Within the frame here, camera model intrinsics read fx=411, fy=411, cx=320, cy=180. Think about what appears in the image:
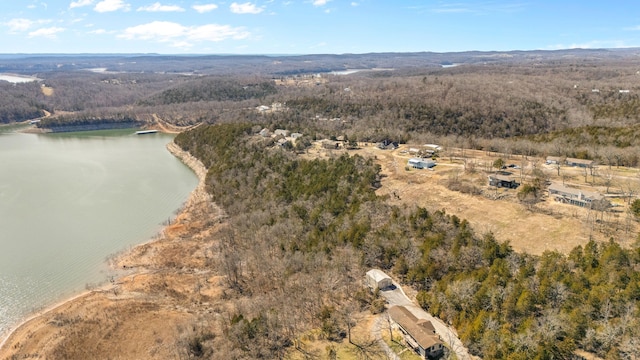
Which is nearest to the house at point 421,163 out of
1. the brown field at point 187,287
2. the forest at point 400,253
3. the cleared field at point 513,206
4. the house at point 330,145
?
the cleared field at point 513,206

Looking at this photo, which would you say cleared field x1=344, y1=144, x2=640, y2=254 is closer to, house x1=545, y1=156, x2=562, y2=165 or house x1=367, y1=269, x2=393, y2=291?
house x1=545, y1=156, x2=562, y2=165

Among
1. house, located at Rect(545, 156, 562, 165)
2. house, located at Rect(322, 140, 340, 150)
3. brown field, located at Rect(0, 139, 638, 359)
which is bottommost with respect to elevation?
brown field, located at Rect(0, 139, 638, 359)

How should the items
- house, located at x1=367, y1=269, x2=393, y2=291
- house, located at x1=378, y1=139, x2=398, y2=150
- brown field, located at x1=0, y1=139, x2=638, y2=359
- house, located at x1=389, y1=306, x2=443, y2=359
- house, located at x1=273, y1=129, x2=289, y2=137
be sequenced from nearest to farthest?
house, located at x1=389, y1=306, x2=443, y2=359, brown field, located at x1=0, y1=139, x2=638, y2=359, house, located at x1=367, y1=269, x2=393, y2=291, house, located at x1=378, y1=139, x2=398, y2=150, house, located at x1=273, y1=129, x2=289, y2=137

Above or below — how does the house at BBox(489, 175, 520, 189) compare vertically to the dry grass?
below

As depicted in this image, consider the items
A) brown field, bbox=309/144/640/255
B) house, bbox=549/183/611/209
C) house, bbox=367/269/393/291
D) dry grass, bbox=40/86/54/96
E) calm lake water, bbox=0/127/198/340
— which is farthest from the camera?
dry grass, bbox=40/86/54/96

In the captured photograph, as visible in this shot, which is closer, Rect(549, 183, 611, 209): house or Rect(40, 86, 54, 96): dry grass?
Rect(549, 183, 611, 209): house

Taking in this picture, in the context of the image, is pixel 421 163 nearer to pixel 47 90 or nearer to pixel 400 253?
pixel 400 253

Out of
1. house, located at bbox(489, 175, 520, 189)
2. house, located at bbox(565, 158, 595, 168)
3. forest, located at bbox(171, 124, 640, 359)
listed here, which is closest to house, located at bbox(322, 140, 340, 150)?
forest, located at bbox(171, 124, 640, 359)

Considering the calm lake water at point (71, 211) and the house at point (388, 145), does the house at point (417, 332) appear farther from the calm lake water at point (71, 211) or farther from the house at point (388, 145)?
the house at point (388, 145)
